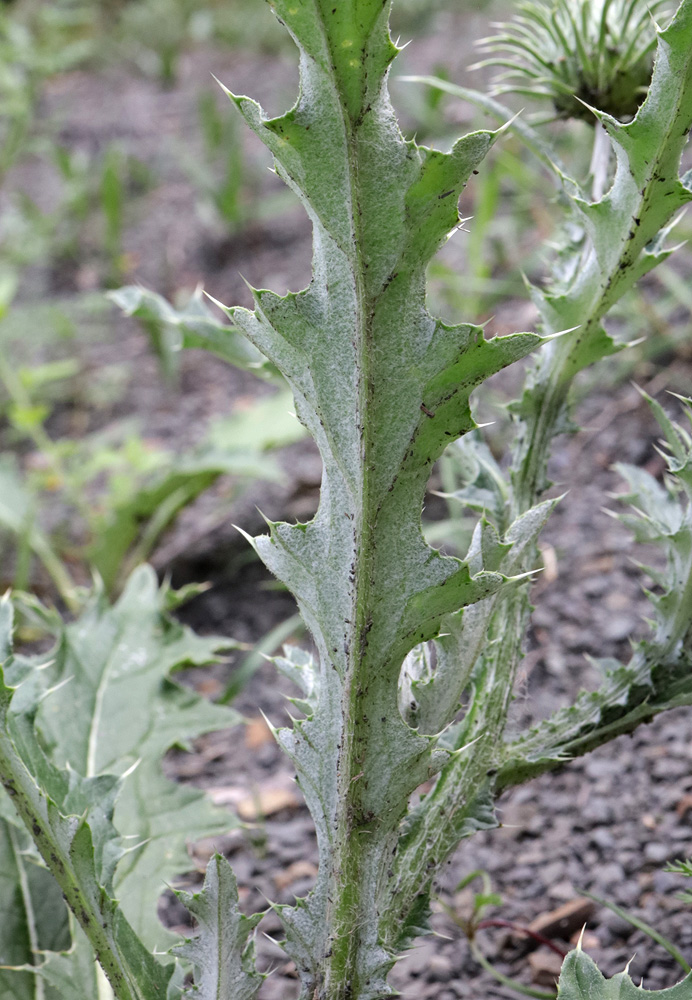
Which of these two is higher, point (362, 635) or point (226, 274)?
point (226, 274)

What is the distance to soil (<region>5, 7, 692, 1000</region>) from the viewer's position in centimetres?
147

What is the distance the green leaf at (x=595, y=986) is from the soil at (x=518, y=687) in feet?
0.19

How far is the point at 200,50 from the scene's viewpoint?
7.48 meters

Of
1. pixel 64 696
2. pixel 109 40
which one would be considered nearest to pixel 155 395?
pixel 64 696

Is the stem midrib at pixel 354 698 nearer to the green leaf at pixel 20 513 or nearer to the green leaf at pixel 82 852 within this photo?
the green leaf at pixel 82 852

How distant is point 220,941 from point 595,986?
0.40 metres

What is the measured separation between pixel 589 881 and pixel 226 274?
11.3ft

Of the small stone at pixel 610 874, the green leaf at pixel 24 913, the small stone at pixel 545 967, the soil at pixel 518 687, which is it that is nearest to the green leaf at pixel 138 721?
the green leaf at pixel 24 913

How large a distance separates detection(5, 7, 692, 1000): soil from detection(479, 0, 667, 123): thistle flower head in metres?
0.85

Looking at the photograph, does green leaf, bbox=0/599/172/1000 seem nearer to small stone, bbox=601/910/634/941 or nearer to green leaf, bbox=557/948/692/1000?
green leaf, bbox=557/948/692/1000

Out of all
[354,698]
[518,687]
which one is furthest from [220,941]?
[518,687]

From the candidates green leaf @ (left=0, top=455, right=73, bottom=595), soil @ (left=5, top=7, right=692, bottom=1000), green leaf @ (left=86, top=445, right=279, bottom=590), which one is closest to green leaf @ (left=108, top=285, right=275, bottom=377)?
soil @ (left=5, top=7, right=692, bottom=1000)

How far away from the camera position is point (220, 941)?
3.29 feet

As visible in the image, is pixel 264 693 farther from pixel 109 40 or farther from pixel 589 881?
pixel 109 40
